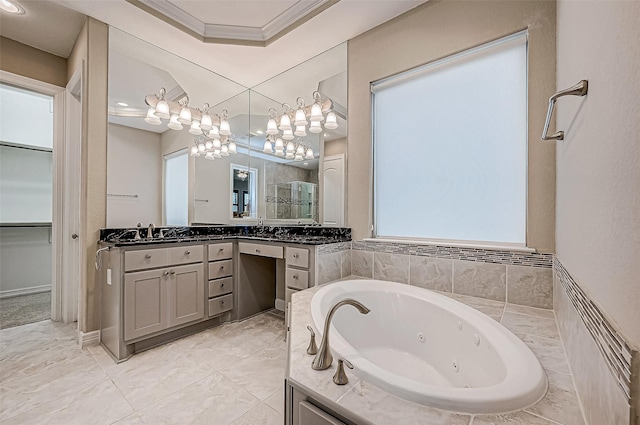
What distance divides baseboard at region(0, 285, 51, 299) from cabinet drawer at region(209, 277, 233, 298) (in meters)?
2.85

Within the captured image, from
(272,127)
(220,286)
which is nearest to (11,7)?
(272,127)

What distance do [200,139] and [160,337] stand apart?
2.06m

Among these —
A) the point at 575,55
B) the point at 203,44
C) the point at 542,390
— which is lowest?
the point at 542,390

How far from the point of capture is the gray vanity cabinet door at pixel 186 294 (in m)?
2.17

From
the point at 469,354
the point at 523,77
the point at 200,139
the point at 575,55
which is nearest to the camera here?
the point at 575,55

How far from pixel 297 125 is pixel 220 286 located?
1.79 meters

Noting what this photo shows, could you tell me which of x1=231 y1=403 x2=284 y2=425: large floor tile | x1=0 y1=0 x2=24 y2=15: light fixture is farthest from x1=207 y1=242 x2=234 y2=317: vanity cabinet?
x1=0 y1=0 x2=24 y2=15: light fixture

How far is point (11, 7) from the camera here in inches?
80.6

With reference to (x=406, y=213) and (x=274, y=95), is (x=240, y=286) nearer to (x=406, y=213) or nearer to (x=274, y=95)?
(x=406, y=213)

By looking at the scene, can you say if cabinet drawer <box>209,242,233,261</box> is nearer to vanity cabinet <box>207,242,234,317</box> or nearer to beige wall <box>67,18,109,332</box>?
vanity cabinet <box>207,242,234,317</box>

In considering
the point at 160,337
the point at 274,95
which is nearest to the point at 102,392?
the point at 160,337

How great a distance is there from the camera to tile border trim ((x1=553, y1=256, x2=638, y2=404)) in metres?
0.48

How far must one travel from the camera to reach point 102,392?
1.57 metres

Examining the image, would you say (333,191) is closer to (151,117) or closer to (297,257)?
(297,257)
